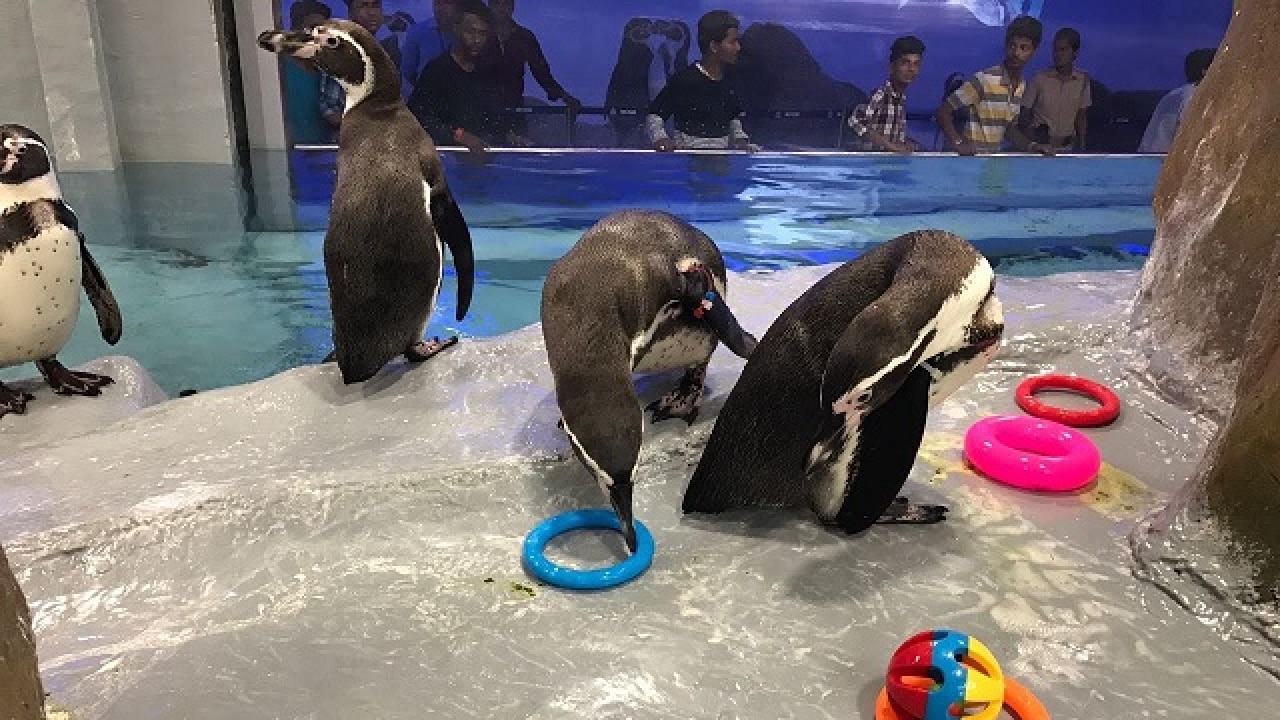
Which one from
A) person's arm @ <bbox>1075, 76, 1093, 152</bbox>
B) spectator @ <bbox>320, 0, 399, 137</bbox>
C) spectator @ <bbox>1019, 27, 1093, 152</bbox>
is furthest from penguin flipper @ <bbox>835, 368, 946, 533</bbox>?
person's arm @ <bbox>1075, 76, 1093, 152</bbox>

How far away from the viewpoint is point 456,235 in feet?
8.75

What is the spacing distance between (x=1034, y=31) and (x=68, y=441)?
6.22m

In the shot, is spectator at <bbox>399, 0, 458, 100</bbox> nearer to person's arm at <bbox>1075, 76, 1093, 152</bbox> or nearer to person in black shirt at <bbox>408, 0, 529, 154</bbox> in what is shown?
person in black shirt at <bbox>408, 0, 529, 154</bbox>

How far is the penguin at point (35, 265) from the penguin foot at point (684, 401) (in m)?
1.50

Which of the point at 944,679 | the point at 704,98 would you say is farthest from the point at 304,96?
the point at 944,679

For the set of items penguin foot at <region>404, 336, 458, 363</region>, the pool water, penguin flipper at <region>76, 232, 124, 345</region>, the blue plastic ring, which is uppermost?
penguin flipper at <region>76, 232, 124, 345</region>

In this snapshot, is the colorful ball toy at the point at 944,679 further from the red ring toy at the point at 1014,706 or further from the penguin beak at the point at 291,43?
the penguin beak at the point at 291,43

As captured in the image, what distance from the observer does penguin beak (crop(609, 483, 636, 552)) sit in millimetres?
1684

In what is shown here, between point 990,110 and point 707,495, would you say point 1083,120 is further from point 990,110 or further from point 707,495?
point 707,495

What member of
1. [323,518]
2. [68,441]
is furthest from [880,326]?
[68,441]

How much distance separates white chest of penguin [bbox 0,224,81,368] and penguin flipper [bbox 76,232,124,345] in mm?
62

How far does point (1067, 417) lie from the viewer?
7.59 ft

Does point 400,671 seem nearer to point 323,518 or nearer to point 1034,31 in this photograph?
point 323,518

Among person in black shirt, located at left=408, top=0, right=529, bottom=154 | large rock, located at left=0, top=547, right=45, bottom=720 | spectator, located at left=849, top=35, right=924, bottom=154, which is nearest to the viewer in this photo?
large rock, located at left=0, top=547, right=45, bottom=720
